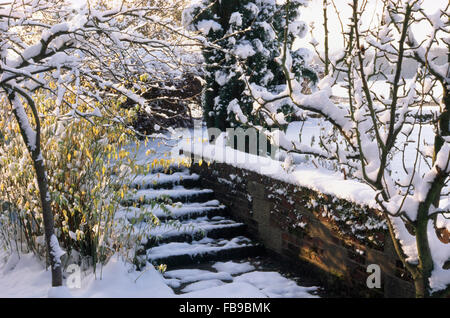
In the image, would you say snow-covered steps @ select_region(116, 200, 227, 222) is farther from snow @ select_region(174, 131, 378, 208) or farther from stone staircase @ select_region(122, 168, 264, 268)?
snow @ select_region(174, 131, 378, 208)

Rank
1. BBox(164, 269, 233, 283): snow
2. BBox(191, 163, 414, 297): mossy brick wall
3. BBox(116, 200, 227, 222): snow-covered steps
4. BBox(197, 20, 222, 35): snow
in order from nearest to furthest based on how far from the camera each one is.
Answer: BBox(191, 163, 414, 297): mossy brick wall → BBox(164, 269, 233, 283): snow → BBox(116, 200, 227, 222): snow-covered steps → BBox(197, 20, 222, 35): snow

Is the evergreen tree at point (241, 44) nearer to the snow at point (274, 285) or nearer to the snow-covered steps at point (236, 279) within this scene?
the snow-covered steps at point (236, 279)

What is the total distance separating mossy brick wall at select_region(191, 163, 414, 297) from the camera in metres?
4.30

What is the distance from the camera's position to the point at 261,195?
20.5 feet

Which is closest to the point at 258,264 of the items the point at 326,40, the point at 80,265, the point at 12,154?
the point at 80,265

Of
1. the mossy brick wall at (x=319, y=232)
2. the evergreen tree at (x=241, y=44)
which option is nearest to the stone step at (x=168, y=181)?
the mossy brick wall at (x=319, y=232)

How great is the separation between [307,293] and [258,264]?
1.04m

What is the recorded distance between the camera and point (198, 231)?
6.26m

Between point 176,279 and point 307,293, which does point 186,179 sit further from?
point 307,293

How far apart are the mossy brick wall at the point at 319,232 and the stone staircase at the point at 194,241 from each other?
0.29 metres

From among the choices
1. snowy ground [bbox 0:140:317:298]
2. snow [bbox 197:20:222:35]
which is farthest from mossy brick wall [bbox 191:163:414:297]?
snow [bbox 197:20:222:35]

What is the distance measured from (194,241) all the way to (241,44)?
13.7 ft

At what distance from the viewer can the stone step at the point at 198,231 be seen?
603cm

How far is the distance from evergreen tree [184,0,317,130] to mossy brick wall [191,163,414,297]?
2.17 meters
